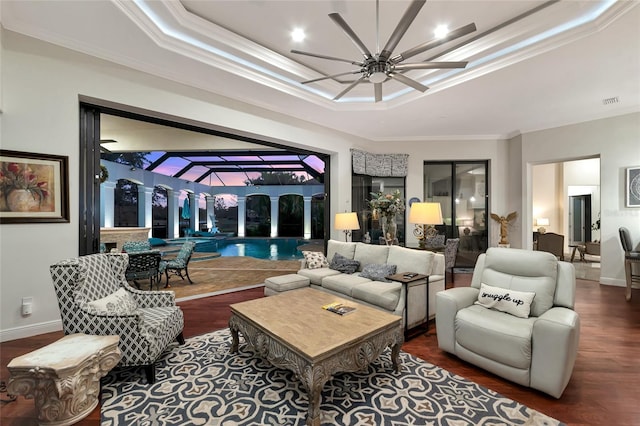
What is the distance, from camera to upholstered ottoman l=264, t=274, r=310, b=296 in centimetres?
385

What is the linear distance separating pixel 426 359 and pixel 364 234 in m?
3.98

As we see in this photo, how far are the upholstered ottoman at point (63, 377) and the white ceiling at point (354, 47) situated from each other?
285 centimetres

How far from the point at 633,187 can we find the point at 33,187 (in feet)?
28.7

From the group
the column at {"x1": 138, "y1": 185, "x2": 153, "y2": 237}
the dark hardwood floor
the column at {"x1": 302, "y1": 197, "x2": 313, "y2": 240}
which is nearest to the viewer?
the dark hardwood floor

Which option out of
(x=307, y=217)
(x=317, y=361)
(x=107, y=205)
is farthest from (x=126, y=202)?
(x=317, y=361)

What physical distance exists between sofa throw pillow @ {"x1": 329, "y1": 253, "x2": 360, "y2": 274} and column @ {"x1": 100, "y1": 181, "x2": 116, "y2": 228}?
7309 mm

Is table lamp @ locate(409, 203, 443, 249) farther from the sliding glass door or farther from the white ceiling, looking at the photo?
the sliding glass door

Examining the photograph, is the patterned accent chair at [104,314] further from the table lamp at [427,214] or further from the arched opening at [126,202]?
the arched opening at [126,202]

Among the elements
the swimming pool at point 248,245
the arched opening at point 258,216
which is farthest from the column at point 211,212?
the arched opening at point 258,216

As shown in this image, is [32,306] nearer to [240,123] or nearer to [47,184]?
[47,184]

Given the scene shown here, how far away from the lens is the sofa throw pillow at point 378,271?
11.7 ft

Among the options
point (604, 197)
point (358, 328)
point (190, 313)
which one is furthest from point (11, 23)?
→ point (604, 197)

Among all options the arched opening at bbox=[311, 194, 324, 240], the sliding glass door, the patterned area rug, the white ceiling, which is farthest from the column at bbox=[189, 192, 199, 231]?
the patterned area rug

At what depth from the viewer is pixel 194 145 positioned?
246 inches
